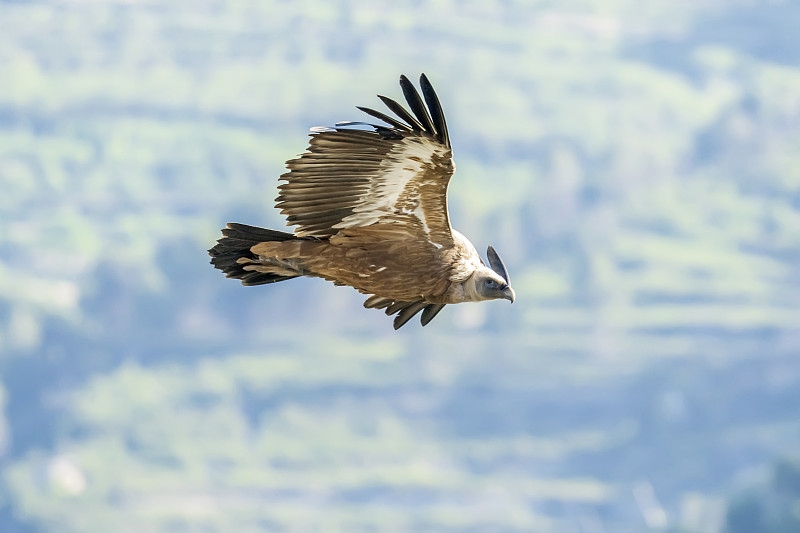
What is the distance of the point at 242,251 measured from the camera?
13023mm

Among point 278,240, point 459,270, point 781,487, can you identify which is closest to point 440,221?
point 459,270

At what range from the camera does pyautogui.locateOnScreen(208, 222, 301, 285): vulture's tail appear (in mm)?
12875

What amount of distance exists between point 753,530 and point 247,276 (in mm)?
195491

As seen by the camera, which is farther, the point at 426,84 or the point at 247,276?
the point at 247,276

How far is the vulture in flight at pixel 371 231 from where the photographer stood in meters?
12.4

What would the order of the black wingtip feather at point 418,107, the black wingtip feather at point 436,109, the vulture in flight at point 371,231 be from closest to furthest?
the black wingtip feather at point 436,109 → the black wingtip feather at point 418,107 → the vulture in flight at point 371,231

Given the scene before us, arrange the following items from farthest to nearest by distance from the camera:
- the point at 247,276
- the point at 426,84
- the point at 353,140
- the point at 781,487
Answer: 1. the point at 781,487
2. the point at 247,276
3. the point at 353,140
4. the point at 426,84

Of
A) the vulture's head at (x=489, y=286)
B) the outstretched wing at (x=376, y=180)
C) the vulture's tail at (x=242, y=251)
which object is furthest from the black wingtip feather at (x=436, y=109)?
the vulture's tail at (x=242, y=251)

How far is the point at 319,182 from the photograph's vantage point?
492 inches

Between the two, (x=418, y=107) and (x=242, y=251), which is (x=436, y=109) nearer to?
(x=418, y=107)

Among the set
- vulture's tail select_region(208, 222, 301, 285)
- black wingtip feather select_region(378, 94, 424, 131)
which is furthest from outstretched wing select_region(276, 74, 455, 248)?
vulture's tail select_region(208, 222, 301, 285)

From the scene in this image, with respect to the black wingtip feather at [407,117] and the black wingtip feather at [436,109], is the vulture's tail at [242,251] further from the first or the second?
the black wingtip feather at [436,109]

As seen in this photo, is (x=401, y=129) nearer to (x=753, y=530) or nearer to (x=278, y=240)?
(x=278, y=240)

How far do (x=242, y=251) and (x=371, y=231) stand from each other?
114 centimetres
